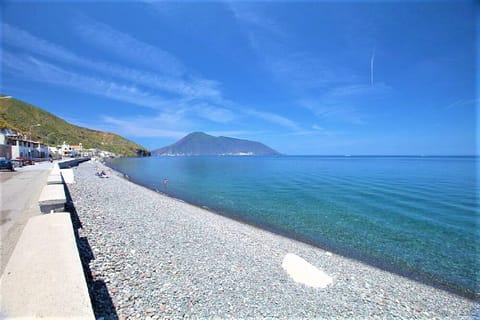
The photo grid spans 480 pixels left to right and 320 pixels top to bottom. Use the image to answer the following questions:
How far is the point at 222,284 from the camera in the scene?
19.0 feet

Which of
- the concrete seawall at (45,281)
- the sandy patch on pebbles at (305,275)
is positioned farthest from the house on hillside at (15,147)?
the sandy patch on pebbles at (305,275)

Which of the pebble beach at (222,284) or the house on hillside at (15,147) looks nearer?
the pebble beach at (222,284)

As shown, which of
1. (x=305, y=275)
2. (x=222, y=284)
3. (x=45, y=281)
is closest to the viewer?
(x=45, y=281)

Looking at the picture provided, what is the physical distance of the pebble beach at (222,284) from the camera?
4.71 metres

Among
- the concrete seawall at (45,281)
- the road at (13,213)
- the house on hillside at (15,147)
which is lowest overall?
the road at (13,213)

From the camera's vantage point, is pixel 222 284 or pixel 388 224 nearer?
pixel 222 284

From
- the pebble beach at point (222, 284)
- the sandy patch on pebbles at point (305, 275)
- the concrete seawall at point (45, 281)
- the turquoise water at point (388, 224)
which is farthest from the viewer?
the turquoise water at point (388, 224)

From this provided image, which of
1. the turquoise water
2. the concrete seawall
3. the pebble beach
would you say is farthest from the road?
the turquoise water

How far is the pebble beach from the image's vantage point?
185 inches

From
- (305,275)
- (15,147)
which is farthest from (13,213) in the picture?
(15,147)

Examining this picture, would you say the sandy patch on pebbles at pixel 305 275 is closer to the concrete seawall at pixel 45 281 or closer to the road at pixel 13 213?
the concrete seawall at pixel 45 281

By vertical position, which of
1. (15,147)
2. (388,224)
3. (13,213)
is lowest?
(388,224)

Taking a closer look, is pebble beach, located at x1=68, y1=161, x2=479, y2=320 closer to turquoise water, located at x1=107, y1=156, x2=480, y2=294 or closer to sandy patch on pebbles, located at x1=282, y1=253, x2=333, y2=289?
sandy patch on pebbles, located at x1=282, y1=253, x2=333, y2=289

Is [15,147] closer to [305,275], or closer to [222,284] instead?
[222,284]
